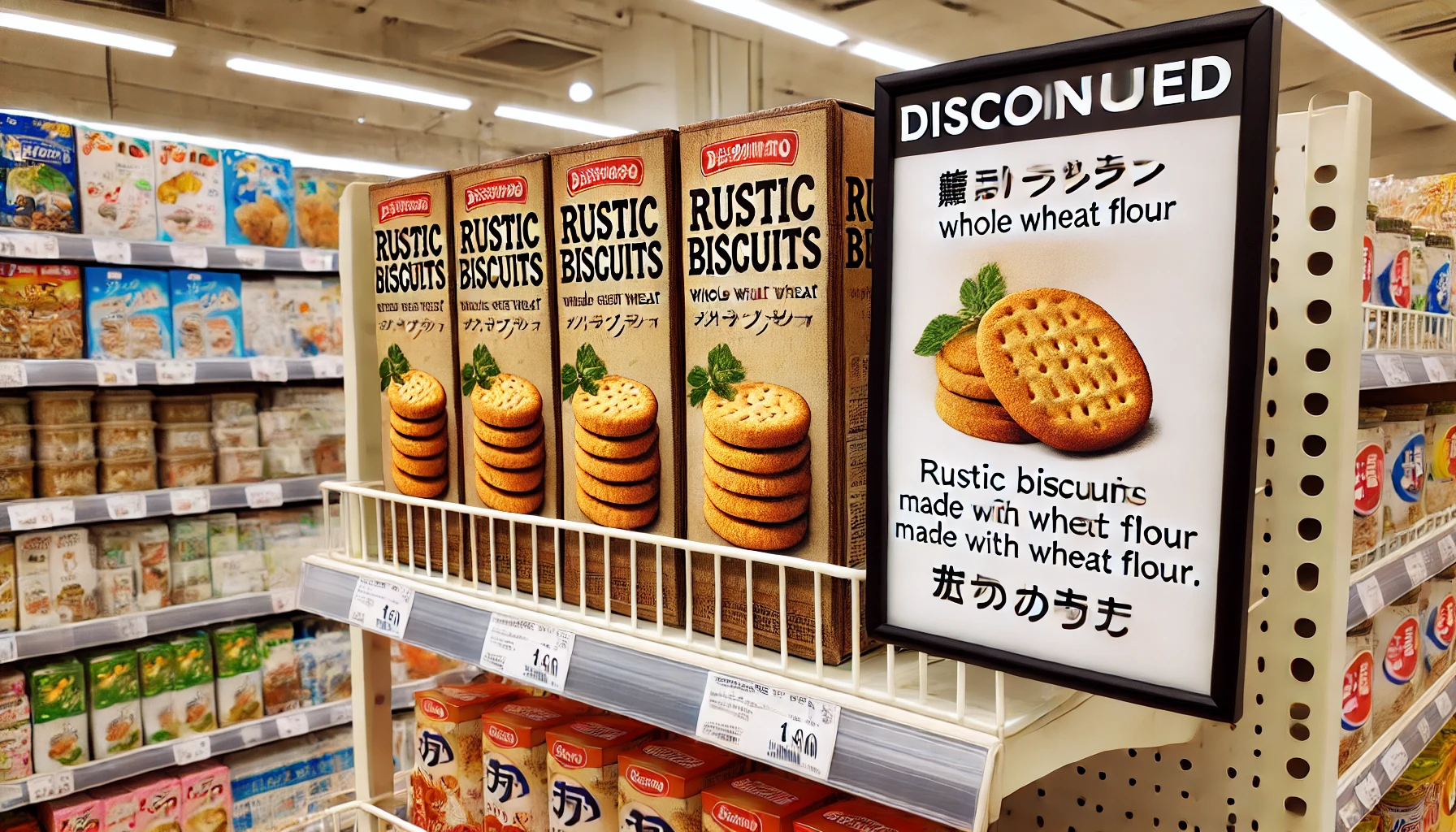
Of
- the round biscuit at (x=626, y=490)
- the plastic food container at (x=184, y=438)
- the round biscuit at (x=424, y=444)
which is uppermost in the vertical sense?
the round biscuit at (x=424, y=444)

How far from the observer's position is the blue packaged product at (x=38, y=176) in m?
2.51

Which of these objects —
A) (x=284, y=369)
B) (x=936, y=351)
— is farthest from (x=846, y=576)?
(x=284, y=369)

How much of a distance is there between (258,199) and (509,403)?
2244 mm

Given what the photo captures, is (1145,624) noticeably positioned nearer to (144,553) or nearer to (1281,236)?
(1281,236)

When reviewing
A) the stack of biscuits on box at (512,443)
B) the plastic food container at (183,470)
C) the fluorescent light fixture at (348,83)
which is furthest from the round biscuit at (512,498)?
the fluorescent light fixture at (348,83)

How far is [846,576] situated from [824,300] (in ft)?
0.79

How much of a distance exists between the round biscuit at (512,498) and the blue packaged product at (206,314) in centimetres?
201

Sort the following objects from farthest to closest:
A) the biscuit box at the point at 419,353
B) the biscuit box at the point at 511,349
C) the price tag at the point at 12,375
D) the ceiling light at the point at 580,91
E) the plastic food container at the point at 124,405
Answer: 1. the ceiling light at the point at 580,91
2. the plastic food container at the point at 124,405
3. the price tag at the point at 12,375
4. the biscuit box at the point at 419,353
5. the biscuit box at the point at 511,349

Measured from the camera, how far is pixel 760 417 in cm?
90

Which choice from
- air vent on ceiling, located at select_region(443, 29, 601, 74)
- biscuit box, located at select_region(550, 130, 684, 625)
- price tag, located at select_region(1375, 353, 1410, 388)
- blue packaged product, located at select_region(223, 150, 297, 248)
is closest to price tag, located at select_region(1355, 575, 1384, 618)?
price tag, located at select_region(1375, 353, 1410, 388)

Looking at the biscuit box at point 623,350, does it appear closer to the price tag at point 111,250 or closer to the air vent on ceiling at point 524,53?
the price tag at point 111,250

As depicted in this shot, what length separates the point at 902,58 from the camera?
25.3 feet

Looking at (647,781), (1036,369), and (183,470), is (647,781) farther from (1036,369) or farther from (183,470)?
(183,470)

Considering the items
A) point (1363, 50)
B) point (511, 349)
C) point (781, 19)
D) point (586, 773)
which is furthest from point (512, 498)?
point (1363, 50)
